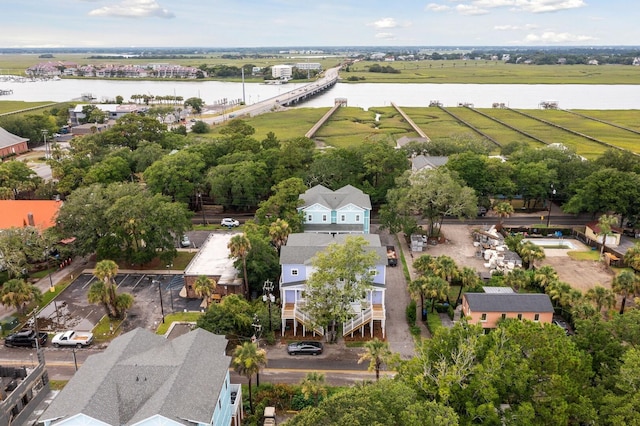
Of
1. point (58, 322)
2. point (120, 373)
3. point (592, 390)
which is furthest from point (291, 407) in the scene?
point (58, 322)

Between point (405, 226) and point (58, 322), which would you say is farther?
point (405, 226)

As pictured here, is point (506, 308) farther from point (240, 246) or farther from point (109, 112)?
point (109, 112)

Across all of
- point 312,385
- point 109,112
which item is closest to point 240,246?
point 312,385

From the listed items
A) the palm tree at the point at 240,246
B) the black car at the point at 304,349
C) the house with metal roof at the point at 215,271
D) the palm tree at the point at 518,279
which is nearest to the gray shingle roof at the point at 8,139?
the house with metal roof at the point at 215,271

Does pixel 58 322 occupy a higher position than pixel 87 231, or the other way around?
pixel 87 231

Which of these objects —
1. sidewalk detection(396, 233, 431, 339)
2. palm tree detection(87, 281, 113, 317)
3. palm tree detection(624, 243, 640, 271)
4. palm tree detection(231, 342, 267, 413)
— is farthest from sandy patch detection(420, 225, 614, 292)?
palm tree detection(87, 281, 113, 317)

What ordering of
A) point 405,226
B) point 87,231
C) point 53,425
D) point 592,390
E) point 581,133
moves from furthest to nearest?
point 581,133 < point 405,226 < point 87,231 < point 592,390 < point 53,425

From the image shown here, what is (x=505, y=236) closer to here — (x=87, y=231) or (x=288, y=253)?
(x=288, y=253)

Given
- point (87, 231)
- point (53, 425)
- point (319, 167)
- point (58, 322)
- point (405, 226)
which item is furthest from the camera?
point (319, 167)
